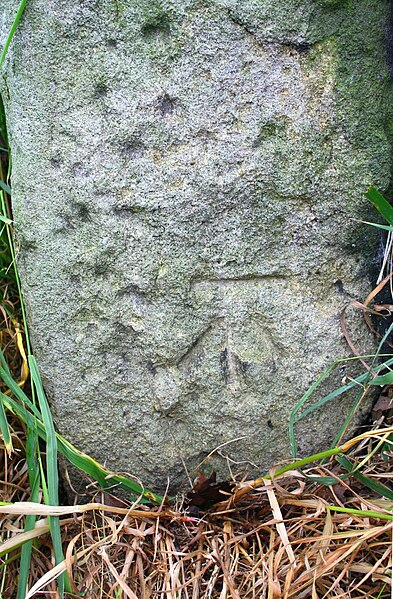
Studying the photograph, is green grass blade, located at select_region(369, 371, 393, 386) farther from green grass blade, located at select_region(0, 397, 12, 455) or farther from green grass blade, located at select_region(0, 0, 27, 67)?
green grass blade, located at select_region(0, 0, 27, 67)

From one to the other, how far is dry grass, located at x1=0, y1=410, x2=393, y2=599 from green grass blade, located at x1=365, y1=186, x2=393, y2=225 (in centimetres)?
37

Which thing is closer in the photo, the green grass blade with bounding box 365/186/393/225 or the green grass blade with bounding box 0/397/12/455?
the green grass blade with bounding box 365/186/393/225

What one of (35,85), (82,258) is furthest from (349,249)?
(35,85)

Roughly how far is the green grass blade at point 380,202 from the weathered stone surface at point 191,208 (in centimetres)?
9

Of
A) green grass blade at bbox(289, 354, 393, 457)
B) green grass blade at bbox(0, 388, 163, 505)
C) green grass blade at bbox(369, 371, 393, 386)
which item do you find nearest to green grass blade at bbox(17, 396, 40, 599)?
green grass blade at bbox(0, 388, 163, 505)

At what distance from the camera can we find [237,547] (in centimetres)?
110

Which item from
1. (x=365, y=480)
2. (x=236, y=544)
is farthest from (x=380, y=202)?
(x=236, y=544)

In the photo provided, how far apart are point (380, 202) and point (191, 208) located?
283mm

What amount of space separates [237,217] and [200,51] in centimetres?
25

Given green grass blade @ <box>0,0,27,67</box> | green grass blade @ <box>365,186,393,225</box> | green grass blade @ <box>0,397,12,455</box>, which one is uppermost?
green grass blade @ <box>0,0,27,67</box>

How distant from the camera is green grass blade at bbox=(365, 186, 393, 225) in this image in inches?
39.9

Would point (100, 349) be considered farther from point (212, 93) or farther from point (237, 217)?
point (212, 93)

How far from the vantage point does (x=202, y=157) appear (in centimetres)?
111

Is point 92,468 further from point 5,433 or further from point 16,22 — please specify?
point 16,22
